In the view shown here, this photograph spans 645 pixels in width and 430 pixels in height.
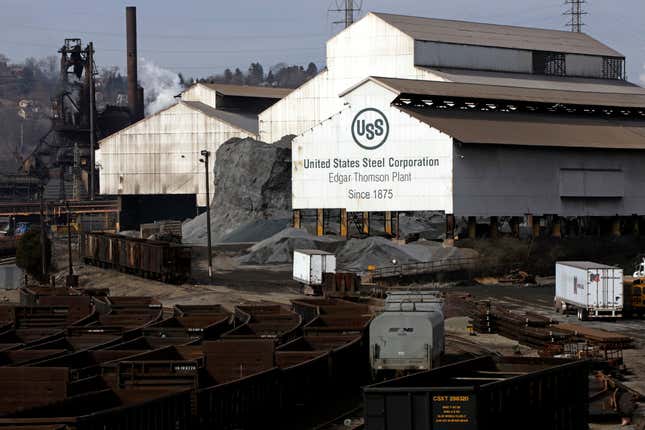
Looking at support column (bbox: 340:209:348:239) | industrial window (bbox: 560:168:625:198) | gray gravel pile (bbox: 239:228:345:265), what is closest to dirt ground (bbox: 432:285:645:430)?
Answer: gray gravel pile (bbox: 239:228:345:265)

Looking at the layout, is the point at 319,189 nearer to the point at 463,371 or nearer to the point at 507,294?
the point at 507,294

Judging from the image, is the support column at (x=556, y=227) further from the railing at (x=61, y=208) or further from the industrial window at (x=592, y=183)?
the railing at (x=61, y=208)

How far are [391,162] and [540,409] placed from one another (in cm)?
5722

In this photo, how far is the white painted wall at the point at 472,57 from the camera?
9919cm

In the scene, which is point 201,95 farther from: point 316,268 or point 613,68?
point 316,268

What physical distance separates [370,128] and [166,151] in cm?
4634

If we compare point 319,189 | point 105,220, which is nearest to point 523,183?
point 319,189

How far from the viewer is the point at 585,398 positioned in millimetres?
25859

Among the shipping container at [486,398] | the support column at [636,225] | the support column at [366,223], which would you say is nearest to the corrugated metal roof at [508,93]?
the support column at [636,225]

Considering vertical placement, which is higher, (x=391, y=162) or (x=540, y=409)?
(x=391, y=162)

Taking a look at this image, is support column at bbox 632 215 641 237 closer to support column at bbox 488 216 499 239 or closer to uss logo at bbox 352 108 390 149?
support column at bbox 488 216 499 239

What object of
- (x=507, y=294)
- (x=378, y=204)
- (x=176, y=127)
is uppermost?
(x=176, y=127)

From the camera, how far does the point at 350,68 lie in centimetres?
10238

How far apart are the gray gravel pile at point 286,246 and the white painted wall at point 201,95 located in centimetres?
4817
